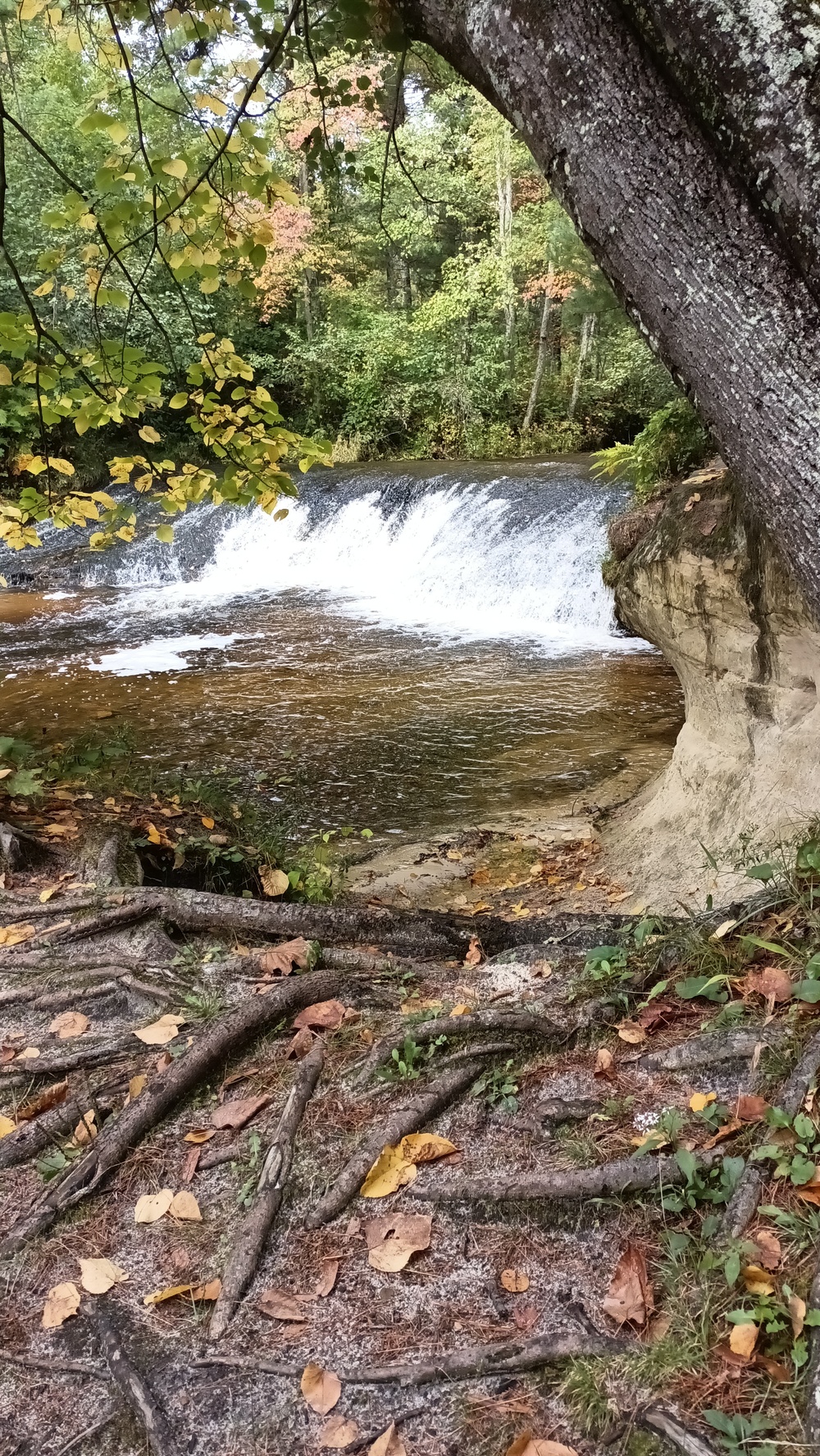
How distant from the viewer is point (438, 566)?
44.1ft

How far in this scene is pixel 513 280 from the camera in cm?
2069

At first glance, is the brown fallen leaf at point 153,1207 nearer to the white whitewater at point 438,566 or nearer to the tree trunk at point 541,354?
the white whitewater at point 438,566

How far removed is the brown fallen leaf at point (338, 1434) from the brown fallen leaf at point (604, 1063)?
93 cm

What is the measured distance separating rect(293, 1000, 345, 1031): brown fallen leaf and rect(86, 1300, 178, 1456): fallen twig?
2.84 ft

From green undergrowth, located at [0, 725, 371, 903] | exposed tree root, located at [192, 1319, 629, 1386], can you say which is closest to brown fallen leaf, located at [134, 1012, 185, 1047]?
exposed tree root, located at [192, 1319, 629, 1386]

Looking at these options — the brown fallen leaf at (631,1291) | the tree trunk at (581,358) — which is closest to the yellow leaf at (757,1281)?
the brown fallen leaf at (631,1291)

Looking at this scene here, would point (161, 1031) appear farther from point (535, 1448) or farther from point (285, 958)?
point (535, 1448)

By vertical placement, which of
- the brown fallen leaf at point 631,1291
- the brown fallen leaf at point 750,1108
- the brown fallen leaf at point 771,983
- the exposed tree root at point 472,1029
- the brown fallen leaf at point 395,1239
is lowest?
the brown fallen leaf at point 395,1239

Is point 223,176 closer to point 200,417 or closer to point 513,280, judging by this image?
point 200,417

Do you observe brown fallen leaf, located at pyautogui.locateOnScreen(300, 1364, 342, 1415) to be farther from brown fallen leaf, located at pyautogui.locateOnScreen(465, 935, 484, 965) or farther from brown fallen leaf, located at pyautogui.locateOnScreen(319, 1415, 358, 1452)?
brown fallen leaf, located at pyautogui.locateOnScreen(465, 935, 484, 965)

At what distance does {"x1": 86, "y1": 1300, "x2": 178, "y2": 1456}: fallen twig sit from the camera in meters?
1.44

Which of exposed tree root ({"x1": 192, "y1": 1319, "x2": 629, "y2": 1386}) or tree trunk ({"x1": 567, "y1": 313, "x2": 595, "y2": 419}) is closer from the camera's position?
exposed tree root ({"x1": 192, "y1": 1319, "x2": 629, "y2": 1386})

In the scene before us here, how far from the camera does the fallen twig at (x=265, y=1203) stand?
167cm

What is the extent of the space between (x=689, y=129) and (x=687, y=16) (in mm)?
196
